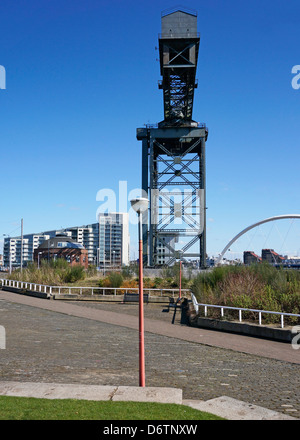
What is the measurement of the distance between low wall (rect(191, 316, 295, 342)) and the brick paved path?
422 mm

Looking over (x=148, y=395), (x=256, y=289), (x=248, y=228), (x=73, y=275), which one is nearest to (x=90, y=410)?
(x=148, y=395)

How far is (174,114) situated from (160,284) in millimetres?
28990

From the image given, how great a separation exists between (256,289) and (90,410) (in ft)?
44.7

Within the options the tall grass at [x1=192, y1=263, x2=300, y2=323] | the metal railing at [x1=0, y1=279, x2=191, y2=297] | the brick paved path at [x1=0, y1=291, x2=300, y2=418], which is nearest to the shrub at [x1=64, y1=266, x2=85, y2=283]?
the metal railing at [x1=0, y1=279, x2=191, y2=297]

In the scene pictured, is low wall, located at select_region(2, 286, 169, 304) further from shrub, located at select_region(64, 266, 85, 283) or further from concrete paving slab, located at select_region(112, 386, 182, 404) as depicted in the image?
concrete paving slab, located at select_region(112, 386, 182, 404)

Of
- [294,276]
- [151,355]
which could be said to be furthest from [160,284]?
[151,355]

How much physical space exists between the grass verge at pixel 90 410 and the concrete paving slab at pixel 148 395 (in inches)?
9.2

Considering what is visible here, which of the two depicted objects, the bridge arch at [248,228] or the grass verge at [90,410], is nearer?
the grass verge at [90,410]

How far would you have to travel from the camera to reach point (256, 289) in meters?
19.0

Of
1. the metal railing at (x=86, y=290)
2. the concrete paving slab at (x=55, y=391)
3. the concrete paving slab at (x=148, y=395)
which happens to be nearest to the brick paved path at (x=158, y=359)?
the concrete paving slab at (x=148, y=395)

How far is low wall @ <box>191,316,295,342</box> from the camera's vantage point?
1442cm

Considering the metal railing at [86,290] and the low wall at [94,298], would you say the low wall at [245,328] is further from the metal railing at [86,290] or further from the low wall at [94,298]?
the metal railing at [86,290]

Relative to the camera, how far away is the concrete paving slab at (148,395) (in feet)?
23.6

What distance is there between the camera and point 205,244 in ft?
192
